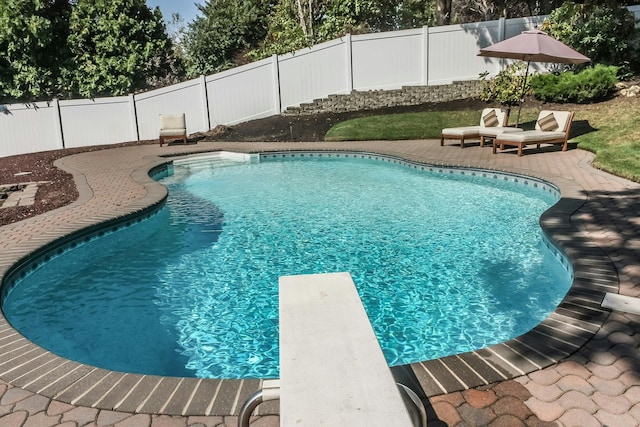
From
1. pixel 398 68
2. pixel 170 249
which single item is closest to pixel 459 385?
pixel 170 249

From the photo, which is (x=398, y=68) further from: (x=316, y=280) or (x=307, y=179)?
(x=316, y=280)

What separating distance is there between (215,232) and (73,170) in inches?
270

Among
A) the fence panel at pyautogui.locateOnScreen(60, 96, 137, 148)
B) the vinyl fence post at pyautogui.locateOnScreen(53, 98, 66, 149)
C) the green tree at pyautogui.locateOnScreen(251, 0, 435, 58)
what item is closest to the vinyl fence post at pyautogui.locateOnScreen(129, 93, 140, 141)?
the fence panel at pyautogui.locateOnScreen(60, 96, 137, 148)

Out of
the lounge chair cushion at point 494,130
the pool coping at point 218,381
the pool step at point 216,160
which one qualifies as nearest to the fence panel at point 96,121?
the pool step at point 216,160

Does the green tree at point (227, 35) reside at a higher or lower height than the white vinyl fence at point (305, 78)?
higher

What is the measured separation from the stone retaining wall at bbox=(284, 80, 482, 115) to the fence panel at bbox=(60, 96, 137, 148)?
6.29 metres

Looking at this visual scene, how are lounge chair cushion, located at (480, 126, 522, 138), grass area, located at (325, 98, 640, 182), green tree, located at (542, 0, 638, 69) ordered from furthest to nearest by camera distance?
green tree, located at (542, 0, 638, 69) → lounge chair cushion, located at (480, 126, 522, 138) → grass area, located at (325, 98, 640, 182)

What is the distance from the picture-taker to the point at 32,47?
18.9 metres

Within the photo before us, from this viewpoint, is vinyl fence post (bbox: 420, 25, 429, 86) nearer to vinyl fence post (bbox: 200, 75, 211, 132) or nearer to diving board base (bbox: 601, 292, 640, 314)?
vinyl fence post (bbox: 200, 75, 211, 132)

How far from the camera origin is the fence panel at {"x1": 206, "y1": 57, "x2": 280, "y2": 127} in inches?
715

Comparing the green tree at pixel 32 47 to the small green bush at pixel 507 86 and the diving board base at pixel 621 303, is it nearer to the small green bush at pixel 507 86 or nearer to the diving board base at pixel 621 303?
the small green bush at pixel 507 86

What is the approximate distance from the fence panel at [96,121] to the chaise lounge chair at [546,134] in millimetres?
13636

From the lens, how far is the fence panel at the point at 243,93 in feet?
59.6

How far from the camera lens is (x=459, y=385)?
2.76m
